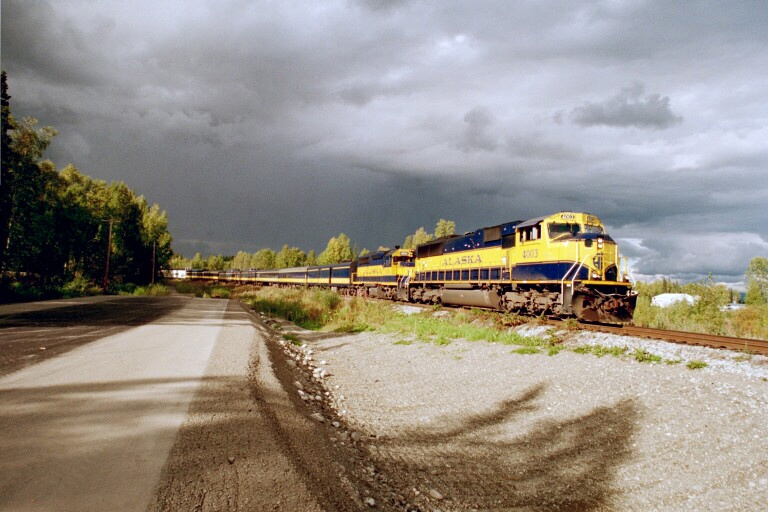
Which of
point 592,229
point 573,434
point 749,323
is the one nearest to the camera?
point 573,434

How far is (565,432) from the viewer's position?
7430 mm

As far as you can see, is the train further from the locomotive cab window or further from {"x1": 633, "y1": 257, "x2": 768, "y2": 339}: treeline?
{"x1": 633, "y1": 257, "x2": 768, "y2": 339}: treeline

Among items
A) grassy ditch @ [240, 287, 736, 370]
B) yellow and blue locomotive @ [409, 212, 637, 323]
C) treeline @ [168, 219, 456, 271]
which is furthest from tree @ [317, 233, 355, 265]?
yellow and blue locomotive @ [409, 212, 637, 323]

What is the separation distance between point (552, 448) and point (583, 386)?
2.49 metres

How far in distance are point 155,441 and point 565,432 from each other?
6.52m

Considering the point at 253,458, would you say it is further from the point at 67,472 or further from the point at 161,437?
the point at 67,472

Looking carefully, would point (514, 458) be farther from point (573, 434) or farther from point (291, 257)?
point (291, 257)

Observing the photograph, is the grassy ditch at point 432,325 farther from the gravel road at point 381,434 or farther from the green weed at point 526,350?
the gravel road at point 381,434

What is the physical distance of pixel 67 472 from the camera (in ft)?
A: 13.5

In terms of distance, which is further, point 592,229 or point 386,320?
point 386,320

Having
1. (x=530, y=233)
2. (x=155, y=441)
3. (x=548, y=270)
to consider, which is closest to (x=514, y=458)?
(x=155, y=441)

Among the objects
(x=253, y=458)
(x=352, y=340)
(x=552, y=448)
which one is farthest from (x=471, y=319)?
(x=253, y=458)

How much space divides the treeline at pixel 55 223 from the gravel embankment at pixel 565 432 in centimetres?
2865

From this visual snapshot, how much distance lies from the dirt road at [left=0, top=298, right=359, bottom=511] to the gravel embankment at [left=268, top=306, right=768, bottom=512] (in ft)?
Answer: 3.87
